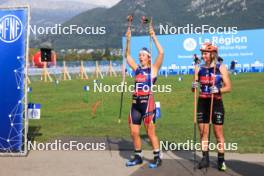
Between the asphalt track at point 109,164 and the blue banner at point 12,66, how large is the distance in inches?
32.3

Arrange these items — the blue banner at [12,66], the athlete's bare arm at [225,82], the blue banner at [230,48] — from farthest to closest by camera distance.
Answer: the blue banner at [230,48] → the blue banner at [12,66] → the athlete's bare arm at [225,82]

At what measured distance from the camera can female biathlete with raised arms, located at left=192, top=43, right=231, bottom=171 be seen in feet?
28.7

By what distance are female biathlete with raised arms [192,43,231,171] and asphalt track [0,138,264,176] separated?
1.34 feet

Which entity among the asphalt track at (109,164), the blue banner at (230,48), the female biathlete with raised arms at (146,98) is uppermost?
the blue banner at (230,48)

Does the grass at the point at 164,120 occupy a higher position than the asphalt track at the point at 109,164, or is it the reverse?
the grass at the point at 164,120

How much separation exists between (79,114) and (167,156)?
32.4 feet

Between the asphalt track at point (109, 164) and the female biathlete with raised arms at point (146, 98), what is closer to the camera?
the asphalt track at point (109, 164)

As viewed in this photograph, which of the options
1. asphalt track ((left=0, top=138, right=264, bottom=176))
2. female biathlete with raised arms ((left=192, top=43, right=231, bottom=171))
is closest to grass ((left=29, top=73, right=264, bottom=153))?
asphalt track ((left=0, top=138, right=264, bottom=176))

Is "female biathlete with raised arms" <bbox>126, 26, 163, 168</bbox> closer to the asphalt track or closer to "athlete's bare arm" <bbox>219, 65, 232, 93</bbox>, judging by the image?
the asphalt track

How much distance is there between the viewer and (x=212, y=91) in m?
8.66

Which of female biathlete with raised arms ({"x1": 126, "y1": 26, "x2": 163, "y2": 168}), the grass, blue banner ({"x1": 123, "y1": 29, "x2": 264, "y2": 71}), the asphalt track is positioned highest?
blue banner ({"x1": 123, "y1": 29, "x2": 264, "y2": 71})

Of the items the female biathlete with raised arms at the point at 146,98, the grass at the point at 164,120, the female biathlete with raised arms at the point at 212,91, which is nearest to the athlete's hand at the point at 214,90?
the female biathlete with raised arms at the point at 212,91

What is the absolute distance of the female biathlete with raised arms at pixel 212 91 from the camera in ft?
28.7

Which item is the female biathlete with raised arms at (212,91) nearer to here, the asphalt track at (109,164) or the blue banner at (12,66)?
the asphalt track at (109,164)
